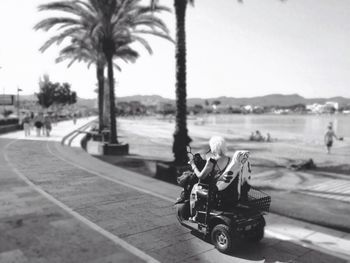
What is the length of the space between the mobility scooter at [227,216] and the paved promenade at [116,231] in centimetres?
17

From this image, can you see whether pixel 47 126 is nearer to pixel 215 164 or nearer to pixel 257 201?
pixel 215 164

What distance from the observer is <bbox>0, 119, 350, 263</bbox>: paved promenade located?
14.2 feet

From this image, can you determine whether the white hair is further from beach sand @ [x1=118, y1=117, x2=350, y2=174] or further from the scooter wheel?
beach sand @ [x1=118, y1=117, x2=350, y2=174]

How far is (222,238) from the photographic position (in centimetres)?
447

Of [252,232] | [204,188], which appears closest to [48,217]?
[204,188]

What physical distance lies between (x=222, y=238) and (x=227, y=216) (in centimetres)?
31

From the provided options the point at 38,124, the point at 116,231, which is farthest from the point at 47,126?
the point at 116,231

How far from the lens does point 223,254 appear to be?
4.43 meters

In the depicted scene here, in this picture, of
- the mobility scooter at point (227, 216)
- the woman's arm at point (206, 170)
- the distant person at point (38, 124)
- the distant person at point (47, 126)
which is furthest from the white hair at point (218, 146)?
the distant person at point (38, 124)

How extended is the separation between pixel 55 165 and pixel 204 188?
7486 millimetres

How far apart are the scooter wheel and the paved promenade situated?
96 mm

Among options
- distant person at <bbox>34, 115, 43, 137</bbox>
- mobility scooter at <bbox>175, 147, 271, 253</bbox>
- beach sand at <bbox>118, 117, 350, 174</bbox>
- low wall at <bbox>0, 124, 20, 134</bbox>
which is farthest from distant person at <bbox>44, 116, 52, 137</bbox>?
mobility scooter at <bbox>175, 147, 271, 253</bbox>

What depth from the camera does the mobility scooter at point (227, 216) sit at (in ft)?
14.4

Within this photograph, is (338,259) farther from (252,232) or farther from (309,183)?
(309,183)
